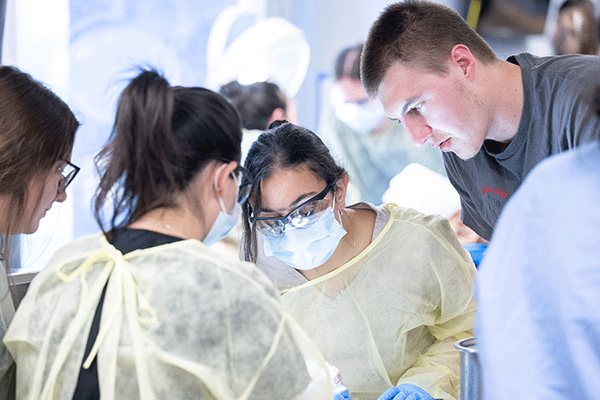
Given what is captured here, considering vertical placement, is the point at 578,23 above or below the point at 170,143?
above

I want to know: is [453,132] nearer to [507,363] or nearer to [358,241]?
[358,241]

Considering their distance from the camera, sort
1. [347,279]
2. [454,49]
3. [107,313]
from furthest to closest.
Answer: [347,279], [454,49], [107,313]

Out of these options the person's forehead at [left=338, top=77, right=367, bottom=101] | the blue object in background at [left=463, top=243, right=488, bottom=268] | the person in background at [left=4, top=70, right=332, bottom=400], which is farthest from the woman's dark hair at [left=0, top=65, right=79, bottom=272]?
the person's forehead at [left=338, top=77, right=367, bottom=101]

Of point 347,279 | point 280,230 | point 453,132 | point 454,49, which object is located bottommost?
point 347,279

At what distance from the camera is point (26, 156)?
3.65 ft

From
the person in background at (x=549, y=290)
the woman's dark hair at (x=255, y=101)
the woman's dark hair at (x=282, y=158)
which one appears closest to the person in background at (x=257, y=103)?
the woman's dark hair at (x=255, y=101)

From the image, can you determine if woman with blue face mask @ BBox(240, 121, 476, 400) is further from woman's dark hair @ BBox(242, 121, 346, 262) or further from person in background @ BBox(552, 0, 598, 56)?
person in background @ BBox(552, 0, 598, 56)

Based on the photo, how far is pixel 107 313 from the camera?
837 millimetres

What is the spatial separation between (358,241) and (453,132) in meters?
0.41

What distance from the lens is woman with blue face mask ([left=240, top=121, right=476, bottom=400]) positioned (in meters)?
1.42

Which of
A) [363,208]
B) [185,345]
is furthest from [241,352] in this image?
[363,208]

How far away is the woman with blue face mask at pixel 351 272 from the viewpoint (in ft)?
4.67

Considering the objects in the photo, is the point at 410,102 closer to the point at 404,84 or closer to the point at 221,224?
the point at 404,84

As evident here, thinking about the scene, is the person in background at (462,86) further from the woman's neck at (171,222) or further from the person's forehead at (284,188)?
the woman's neck at (171,222)
